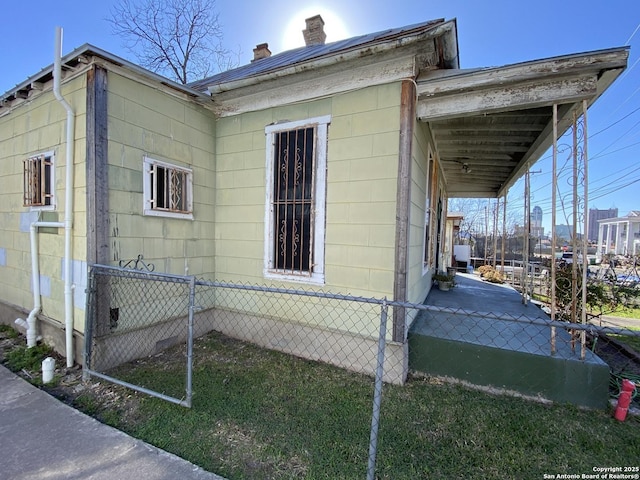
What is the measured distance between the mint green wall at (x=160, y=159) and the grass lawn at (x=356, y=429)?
56.7 inches

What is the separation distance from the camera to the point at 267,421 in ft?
7.68

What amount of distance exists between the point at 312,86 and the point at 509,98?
6.85 feet

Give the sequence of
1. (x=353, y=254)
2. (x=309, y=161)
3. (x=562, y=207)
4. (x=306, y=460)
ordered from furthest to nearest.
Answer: (x=309, y=161) → (x=353, y=254) → (x=562, y=207) → (x=306, y=460)

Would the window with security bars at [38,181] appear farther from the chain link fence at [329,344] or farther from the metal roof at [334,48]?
Result: the metal roof at [334,48]

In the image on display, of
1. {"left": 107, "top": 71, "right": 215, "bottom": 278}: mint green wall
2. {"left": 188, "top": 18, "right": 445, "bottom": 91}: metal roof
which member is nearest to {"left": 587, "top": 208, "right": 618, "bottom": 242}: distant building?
{"left": 188, "top": 18, "right": 445, "bottom": 91}: metal roof

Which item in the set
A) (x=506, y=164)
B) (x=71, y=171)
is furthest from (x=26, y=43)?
(x=506, y=164)

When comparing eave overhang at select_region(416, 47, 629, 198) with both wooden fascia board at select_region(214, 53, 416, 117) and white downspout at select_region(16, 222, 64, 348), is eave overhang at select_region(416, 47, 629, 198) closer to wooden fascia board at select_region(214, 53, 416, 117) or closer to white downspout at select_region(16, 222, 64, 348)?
wooden fascia board at select_region(214, 53, 416, 117)

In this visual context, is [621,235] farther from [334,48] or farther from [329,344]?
[329,344]

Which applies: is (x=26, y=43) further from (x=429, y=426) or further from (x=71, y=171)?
(x=429, y=426)

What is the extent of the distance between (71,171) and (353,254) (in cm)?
321

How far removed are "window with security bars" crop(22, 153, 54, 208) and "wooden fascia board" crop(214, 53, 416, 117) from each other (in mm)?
2219

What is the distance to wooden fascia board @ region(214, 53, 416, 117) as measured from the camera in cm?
300

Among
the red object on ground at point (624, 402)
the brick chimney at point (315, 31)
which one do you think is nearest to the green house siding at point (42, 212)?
the brick chimney at point (315, 31)

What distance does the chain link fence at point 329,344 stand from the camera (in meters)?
2.70
